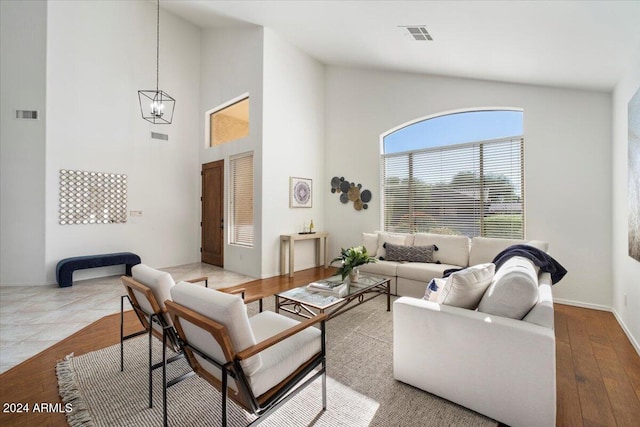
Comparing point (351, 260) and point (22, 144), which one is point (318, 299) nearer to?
point (351, 260)

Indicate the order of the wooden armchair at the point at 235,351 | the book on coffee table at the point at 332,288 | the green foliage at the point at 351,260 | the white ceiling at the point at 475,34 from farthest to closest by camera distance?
1. the green foliage at the point at 351,260
2. the book on coffee table at the point at 332,288
3. the white ceiling at the point at 475,34
4. the wooden armchair at the point at 235,351

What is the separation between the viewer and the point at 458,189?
4.65 metres

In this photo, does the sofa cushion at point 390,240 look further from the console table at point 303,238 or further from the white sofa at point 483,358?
the white sofa at point 483,358

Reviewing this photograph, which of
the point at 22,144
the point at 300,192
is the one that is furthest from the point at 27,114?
the point at 300,192

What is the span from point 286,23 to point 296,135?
1.87m

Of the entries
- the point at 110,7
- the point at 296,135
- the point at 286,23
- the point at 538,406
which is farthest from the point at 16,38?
the point at 538,406

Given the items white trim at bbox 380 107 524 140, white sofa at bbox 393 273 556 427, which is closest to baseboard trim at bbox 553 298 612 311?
white sofa at bbox 393 273 556 427

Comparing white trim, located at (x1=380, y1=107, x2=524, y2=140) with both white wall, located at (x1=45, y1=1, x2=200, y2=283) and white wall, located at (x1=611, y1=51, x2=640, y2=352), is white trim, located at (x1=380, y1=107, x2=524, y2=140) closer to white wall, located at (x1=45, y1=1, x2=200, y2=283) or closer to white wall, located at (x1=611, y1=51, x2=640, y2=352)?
white wall, located at (x1=611, y1=51, x2=640, y2=352)

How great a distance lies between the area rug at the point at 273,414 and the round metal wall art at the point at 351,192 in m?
3.48

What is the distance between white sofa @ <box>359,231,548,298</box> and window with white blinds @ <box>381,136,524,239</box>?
1.73ft

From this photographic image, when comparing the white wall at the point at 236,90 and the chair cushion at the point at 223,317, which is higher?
the white wall at the point at 236,90

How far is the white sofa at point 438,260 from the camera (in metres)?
3.77

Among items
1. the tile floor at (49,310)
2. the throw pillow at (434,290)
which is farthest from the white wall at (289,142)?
the throw pillow at (434,290)

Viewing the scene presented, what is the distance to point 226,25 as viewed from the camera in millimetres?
5793
